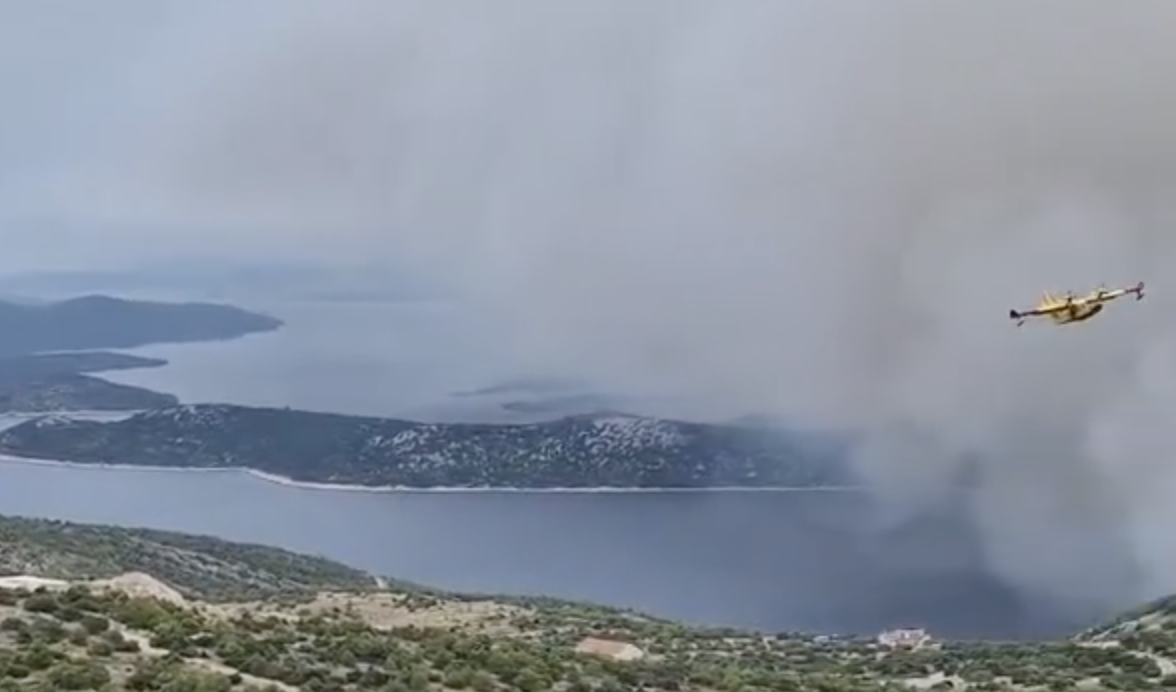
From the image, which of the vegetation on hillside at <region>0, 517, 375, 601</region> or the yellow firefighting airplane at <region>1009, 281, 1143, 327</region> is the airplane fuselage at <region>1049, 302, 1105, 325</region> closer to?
the yellow firefighting airplane at <region>1009, 281, 1143, 327</region>

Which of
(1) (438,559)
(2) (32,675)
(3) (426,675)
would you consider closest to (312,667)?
(3) (426,675)

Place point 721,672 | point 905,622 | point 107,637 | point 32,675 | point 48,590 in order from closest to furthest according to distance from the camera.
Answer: point 32,675
point 107,637
point 48,590
point 721,672
point 905,622

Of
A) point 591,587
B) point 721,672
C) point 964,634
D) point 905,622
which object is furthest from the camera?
point 591,587

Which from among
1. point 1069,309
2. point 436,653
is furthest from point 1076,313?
point 436,653

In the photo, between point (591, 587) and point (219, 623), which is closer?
point (219, 623)

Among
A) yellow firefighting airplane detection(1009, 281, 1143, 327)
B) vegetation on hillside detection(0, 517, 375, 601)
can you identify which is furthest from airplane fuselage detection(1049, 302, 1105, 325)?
vegetation on hillside detection(0, 517, 375, 601)

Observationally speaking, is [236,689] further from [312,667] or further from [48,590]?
[48,590]

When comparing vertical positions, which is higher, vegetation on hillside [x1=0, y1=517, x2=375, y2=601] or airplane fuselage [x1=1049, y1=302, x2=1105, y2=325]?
airplane fuselage [x1=1049, y1=302, x2=1105, y2=325]

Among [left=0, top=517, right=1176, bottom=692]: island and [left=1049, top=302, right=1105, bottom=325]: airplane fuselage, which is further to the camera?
[left=1049, top=302, right=1105, bottom=325]: airplane fuselage

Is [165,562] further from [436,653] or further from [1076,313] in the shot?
[436,653]
